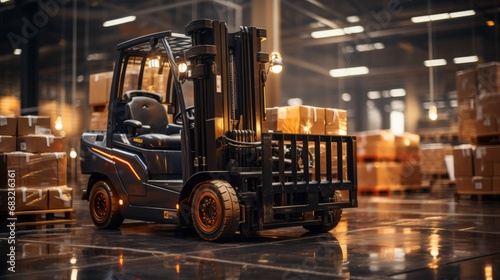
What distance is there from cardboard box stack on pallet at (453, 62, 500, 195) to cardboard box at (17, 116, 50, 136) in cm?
840

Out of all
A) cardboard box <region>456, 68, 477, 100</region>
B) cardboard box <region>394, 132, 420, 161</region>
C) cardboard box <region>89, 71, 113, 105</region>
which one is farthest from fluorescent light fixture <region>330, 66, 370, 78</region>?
cardboard box <region>89, 71, 113, 105</region>

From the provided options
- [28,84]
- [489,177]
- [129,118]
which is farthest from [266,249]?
[28,84]

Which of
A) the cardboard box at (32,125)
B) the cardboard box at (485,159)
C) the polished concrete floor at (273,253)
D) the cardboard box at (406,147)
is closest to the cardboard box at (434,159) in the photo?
the cardboard box at (406,147)

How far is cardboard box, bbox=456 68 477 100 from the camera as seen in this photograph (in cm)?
1280

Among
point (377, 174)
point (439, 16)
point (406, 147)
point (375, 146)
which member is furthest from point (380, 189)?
point (439, 16)

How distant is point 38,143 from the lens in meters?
8.37

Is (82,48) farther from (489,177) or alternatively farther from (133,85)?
(489,177)

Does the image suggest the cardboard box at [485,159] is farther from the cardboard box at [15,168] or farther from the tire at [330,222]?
the cardboard box at [15,168]

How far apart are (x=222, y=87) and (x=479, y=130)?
26.3ft

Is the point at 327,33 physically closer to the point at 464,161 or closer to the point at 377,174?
the point at 377,174

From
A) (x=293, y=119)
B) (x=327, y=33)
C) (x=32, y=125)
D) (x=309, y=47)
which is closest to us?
(x=32, y=125)

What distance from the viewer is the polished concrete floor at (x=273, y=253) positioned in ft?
13.5

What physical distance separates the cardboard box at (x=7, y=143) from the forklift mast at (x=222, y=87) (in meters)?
3.35

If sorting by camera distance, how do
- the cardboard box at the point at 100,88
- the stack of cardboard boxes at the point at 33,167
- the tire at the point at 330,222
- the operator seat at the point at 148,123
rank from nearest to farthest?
the tire at the point at 330,222 < the operator seat at the point at 148,123 < the stack of cardboard boxes at the point at 33,167 < the cardboard box at the point at 100,88
